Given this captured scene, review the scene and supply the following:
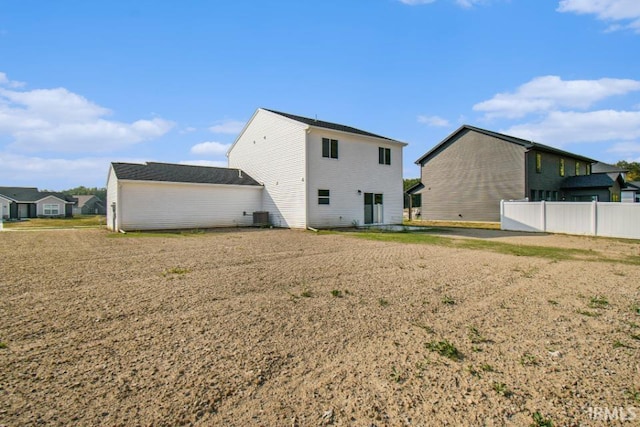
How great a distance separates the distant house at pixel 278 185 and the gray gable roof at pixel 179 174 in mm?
55

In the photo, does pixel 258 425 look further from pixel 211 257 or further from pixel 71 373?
pixel 211 257

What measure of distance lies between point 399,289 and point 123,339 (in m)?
4.10

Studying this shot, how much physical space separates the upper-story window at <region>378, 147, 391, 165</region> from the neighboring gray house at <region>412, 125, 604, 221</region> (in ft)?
29.6

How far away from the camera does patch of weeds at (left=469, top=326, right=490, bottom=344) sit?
3604 millimetres

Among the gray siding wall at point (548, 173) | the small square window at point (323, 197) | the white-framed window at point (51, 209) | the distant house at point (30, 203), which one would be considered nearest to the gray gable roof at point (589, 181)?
the gray siding wall at point (548, 173)

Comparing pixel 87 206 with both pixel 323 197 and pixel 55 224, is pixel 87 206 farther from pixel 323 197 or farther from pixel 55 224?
pixel 323 197

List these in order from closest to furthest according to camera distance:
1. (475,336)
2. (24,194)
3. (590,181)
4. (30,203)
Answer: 1. (475,336)
2. (590,181)
3. (30,203)
4. (24,194)

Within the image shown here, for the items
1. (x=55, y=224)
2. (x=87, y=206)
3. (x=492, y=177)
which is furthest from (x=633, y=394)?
(x=87, y=206)

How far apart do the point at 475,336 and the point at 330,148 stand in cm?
1535

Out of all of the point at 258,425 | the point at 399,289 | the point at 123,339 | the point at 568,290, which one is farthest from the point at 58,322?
the point at 568,290

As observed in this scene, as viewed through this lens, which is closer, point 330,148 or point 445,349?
point 445,349

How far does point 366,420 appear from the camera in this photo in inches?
91.7

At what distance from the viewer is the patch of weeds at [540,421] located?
228 cm

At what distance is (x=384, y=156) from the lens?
20.7 meters
